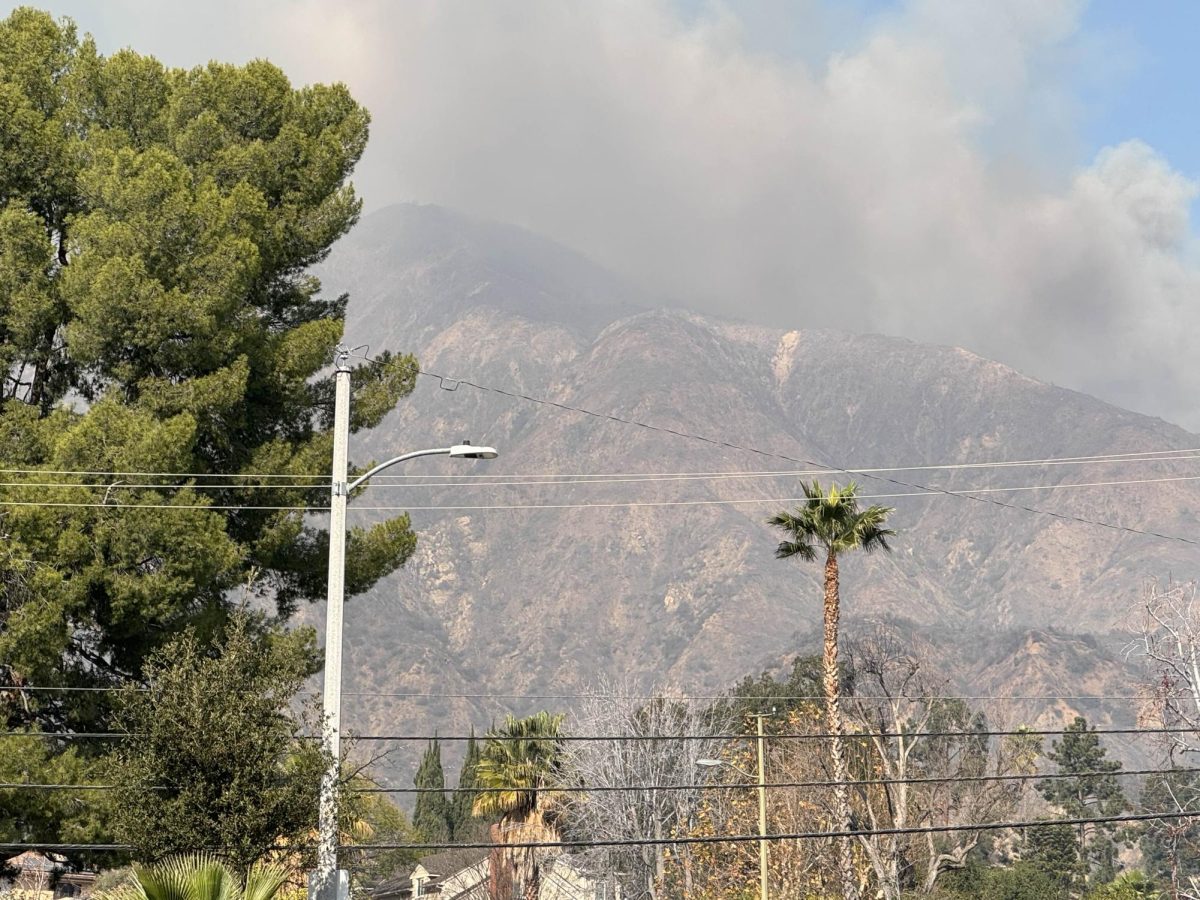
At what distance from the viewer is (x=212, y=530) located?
24562 mm

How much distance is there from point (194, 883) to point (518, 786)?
33114mm

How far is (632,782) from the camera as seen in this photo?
5522cm

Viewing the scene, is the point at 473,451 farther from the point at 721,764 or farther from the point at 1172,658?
the point at 1172,658

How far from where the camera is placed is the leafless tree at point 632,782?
181 feet

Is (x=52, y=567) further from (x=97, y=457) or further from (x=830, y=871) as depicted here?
(x=830, y=871)

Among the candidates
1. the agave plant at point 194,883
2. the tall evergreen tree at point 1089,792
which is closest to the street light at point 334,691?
the agave plant at point 194,883

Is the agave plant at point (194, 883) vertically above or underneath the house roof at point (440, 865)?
above

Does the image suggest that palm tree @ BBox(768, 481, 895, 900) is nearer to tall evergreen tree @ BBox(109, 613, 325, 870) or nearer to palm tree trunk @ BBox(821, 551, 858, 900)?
palm tree trunk @ BBox(821, 551, 858, 900)

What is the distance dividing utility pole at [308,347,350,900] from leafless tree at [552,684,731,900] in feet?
120

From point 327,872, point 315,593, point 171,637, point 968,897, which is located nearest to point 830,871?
point 968,897

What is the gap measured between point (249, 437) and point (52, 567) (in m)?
6.27

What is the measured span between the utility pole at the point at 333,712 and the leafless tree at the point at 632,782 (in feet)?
120

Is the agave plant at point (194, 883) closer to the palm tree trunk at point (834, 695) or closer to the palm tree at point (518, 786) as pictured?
the palm tree trunk at point (834, 695)

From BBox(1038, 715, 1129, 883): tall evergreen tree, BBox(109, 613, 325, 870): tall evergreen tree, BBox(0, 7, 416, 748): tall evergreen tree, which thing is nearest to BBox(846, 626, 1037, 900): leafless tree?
BBox(0, 7, 416, 748): tall evergreen tree
